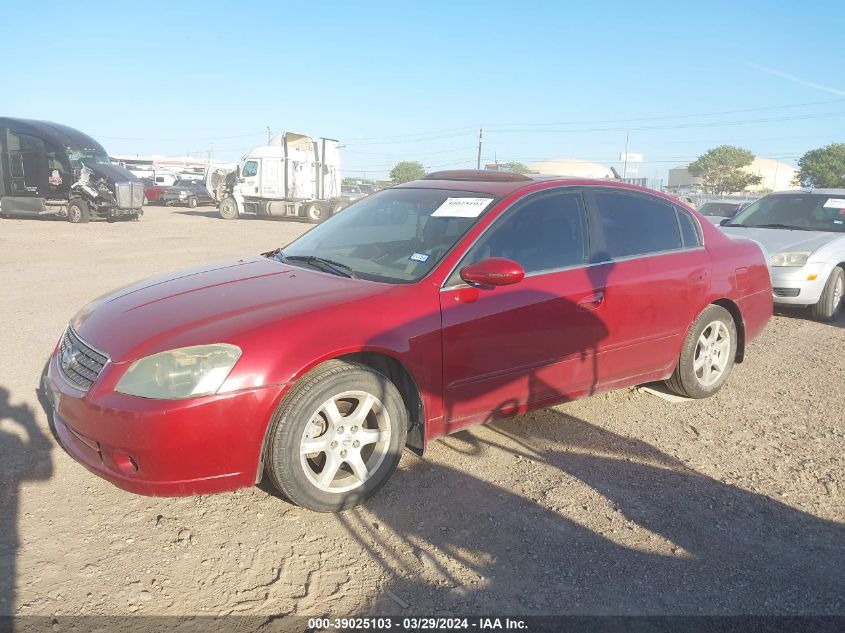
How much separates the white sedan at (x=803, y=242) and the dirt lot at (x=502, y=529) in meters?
3.15

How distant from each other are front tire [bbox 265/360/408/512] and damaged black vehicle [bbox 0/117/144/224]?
2016 cm

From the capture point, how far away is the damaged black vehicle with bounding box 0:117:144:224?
20.2 m

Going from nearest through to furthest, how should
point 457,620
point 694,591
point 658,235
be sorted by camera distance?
1. point 457,620
2. point 694,591
3. point 658,235

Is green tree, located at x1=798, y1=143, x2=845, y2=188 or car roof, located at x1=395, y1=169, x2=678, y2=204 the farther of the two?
green tree, located at x1=798, y1=143, x2=845, y2=188

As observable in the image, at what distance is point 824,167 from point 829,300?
65310 millimetres

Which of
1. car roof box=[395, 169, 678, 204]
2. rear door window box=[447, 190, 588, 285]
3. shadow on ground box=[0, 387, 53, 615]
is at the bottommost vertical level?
shadow on ground box=[0, 387, 53, 615]

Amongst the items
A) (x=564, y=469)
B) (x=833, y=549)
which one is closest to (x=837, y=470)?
(x=833, y=549)

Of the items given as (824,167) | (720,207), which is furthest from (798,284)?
(824,167)

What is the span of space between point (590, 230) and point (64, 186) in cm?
2079

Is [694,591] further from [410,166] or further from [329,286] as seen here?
[410,166]

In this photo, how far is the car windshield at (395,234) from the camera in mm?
3598

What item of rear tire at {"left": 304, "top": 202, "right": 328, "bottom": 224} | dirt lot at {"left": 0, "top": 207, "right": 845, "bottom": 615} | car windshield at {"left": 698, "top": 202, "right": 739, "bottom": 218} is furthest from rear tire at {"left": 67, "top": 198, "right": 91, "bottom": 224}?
dirt lot at {"left": 0, "top": 207, "right": 845, "bottom": 615}

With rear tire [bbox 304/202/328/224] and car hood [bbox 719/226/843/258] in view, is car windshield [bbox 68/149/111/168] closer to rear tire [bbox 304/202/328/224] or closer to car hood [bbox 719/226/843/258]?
rear tire [bbox 304/202/328/224]

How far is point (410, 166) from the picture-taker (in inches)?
3236
